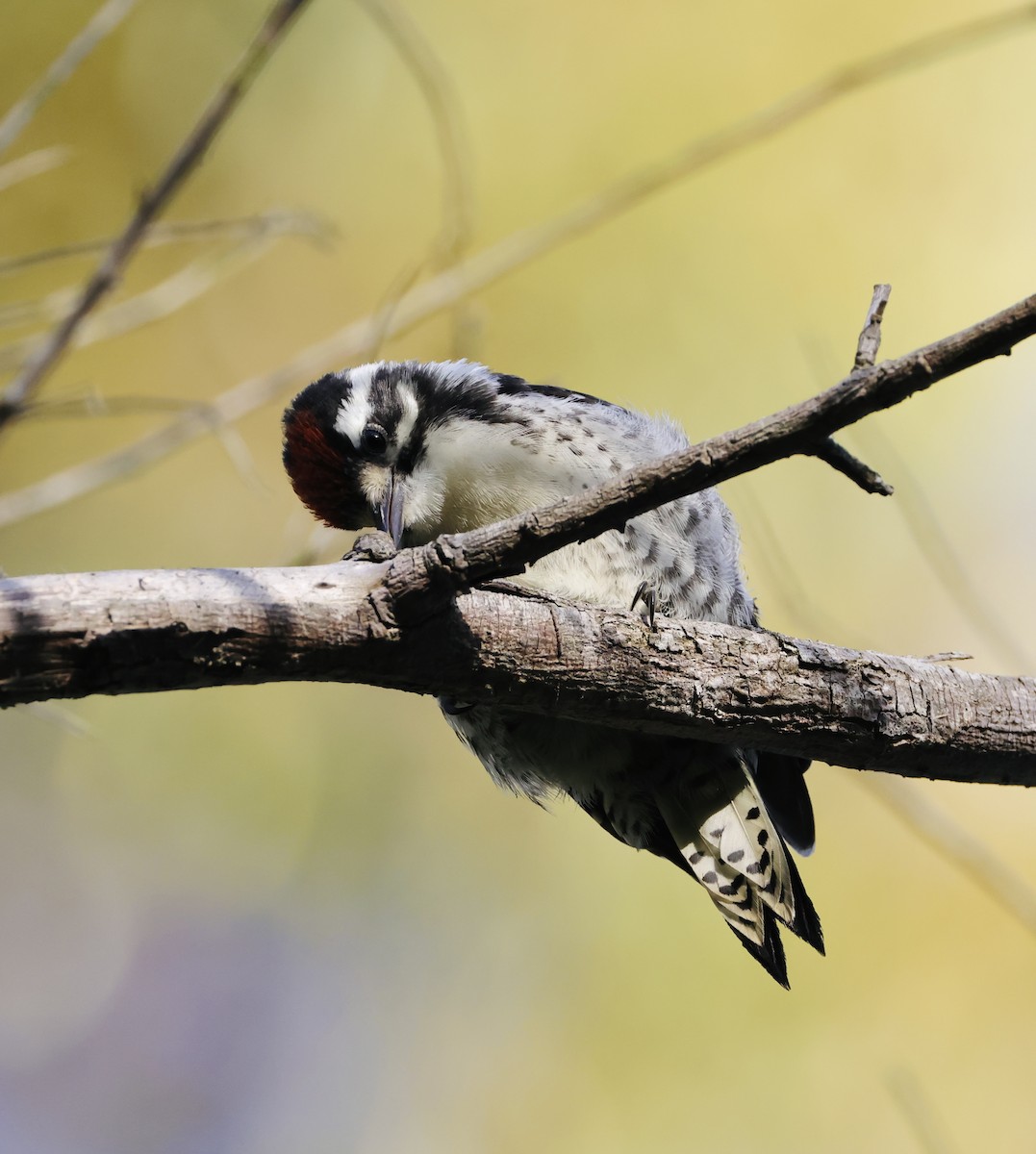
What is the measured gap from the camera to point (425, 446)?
2840 mm

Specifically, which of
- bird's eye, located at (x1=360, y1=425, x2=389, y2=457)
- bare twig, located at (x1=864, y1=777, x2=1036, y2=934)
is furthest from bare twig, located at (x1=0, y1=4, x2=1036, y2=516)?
bare twig, located at (x1=864, y1=777, x2=1036, y2=934)

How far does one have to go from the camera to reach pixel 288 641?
1564mm

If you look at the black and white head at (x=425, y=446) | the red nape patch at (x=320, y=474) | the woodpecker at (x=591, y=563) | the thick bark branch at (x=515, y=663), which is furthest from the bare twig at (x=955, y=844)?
the red nape patch at (x=320, y=474)

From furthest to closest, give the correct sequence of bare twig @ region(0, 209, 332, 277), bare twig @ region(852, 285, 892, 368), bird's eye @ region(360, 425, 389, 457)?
bird's eye @ region(360, 425, 389, 457) → bare twig @ region(0, 209, 332, 277) → bare twig @ region(852, 285, 892, 368)

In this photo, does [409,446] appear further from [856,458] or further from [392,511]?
[856,458]

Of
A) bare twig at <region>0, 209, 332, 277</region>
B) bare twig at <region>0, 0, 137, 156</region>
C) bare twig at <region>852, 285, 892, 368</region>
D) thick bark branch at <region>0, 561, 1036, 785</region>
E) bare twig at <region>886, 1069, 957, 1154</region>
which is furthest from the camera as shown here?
bare twig at <region>886, 1069, 957, 1154</region>

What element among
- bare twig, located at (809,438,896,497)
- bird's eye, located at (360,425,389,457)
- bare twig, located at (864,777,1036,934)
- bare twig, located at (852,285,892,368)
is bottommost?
bare twig, located at (864,777,1036,934)

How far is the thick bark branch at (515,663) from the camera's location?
1420 mm

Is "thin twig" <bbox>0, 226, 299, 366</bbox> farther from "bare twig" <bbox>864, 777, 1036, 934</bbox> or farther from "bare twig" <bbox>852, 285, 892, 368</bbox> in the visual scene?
"bare twig" <bbox>864, 777, 1036, 934</bbox>

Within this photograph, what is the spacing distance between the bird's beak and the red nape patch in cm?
13

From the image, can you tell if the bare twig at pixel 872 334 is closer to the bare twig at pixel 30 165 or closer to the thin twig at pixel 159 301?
the thin twig at pixel 159 301

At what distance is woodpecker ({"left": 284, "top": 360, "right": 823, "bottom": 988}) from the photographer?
2.62 metres

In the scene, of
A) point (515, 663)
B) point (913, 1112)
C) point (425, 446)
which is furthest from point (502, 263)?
point (913, 1112)

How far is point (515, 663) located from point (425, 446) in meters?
1.13
